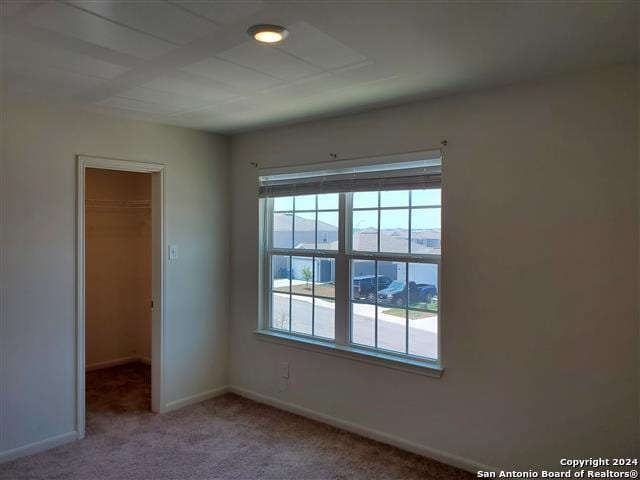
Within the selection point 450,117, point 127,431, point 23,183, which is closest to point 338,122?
point 450,117

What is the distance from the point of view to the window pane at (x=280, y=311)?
157 inches

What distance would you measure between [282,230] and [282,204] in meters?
0.22

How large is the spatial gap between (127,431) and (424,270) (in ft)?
8.12

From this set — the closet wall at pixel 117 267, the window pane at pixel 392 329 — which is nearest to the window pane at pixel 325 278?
the window pane at pixel 392 329

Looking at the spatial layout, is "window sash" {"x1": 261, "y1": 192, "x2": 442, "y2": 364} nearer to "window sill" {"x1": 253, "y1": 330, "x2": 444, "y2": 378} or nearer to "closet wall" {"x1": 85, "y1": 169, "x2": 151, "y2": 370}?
"window sill" {"x1": 253, "y1": 330, "x2": 444, "y2": 378}

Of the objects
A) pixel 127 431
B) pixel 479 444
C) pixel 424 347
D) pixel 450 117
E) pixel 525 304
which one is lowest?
pixel 127 431

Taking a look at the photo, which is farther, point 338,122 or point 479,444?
point 338,122

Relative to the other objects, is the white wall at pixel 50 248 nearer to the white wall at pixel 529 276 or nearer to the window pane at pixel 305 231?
the window pane at pixel 305 231

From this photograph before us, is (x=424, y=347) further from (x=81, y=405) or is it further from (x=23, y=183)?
(x=23, y=183)

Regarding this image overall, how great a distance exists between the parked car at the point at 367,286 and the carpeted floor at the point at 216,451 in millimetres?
1000

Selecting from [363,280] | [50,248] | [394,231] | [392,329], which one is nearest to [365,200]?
[394,231]

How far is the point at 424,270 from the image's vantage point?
317cm

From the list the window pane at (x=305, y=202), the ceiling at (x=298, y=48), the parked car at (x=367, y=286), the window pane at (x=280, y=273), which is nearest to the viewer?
the ceiling at (x=298, y=48)

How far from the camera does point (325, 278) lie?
3.70m
